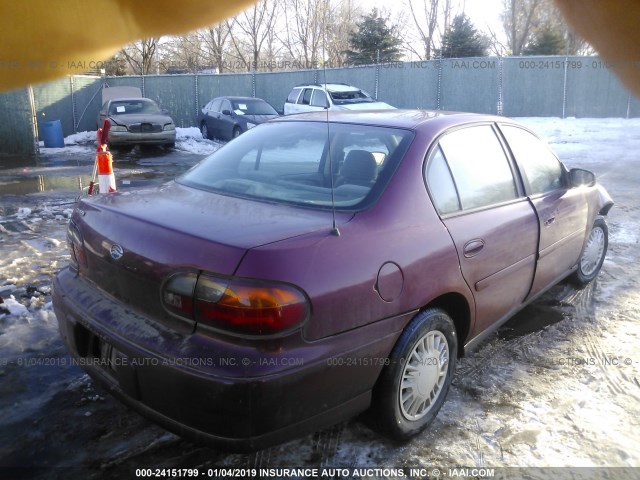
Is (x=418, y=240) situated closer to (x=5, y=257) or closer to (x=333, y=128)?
(x=333, y=128)

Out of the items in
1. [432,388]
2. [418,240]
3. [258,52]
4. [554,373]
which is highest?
[258,52]

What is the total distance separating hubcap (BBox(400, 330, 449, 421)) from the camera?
250cm

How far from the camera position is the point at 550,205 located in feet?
11.7

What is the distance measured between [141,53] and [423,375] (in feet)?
A: 6.38

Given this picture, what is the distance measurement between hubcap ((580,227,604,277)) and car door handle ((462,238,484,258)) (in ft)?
6.70

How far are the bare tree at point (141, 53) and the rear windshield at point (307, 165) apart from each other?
4.05ft

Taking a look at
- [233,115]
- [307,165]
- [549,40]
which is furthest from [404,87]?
[549,40]

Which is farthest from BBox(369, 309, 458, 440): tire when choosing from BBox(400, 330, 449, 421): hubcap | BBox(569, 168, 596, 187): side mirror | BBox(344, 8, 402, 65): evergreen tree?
BBox(569, 168, 596, 187): side mirror

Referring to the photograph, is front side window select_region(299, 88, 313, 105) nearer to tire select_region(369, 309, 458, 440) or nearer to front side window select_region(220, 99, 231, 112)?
front side window select_region(220, 99, 231, 112)

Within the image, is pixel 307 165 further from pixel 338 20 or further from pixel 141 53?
pixel 141 53

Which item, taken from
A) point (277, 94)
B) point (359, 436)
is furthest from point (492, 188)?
point (277, 94)

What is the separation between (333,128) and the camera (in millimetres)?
3125

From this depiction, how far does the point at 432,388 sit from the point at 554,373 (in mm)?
1029

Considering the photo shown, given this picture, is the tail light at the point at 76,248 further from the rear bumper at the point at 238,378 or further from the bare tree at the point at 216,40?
the bare tree at the point at 216,40
